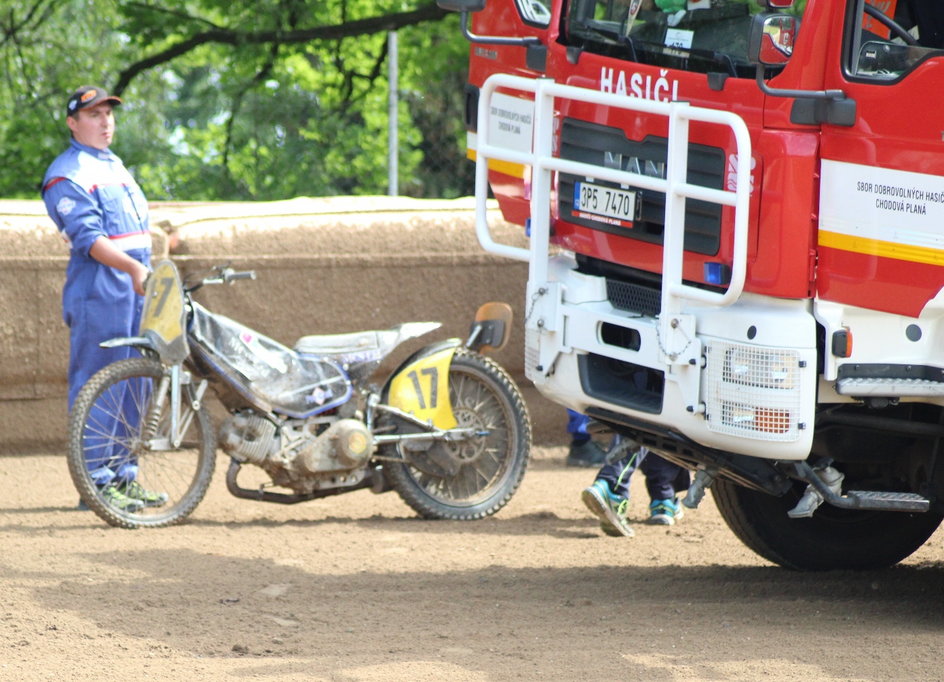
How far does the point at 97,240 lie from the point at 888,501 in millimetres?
3956

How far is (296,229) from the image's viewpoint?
9.02 meters

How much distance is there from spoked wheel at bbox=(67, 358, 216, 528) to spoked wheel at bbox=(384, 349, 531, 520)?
0.95m

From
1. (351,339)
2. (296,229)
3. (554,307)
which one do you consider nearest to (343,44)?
(296,229)

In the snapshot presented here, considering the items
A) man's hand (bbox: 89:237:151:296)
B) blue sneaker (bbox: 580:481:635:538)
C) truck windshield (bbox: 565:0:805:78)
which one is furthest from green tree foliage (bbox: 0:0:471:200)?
truck windshield (bbox: 565:0:805:78)

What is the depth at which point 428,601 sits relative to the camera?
5863 millimetres

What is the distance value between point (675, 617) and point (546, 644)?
631 millimetres

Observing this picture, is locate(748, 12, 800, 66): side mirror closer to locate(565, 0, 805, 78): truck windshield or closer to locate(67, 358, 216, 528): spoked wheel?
locate(565, 0, 805, 78): truck windshield

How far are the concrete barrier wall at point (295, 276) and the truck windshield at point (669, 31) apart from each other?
3.35m

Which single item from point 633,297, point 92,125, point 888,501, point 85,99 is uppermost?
point 85,99

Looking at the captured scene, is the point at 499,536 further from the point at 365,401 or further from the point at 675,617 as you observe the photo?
the point at 675,617

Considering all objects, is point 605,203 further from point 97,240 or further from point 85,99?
point 85,99

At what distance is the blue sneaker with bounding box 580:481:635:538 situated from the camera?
696 centimetres

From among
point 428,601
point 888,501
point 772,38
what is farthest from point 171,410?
point 772,38

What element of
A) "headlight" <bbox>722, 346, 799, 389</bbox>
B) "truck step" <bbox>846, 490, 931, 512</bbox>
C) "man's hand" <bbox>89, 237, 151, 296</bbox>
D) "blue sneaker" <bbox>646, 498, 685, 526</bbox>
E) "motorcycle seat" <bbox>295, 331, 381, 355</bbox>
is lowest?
"blue sneaker" <bbox>646, 498, 685, 526</bbox>
